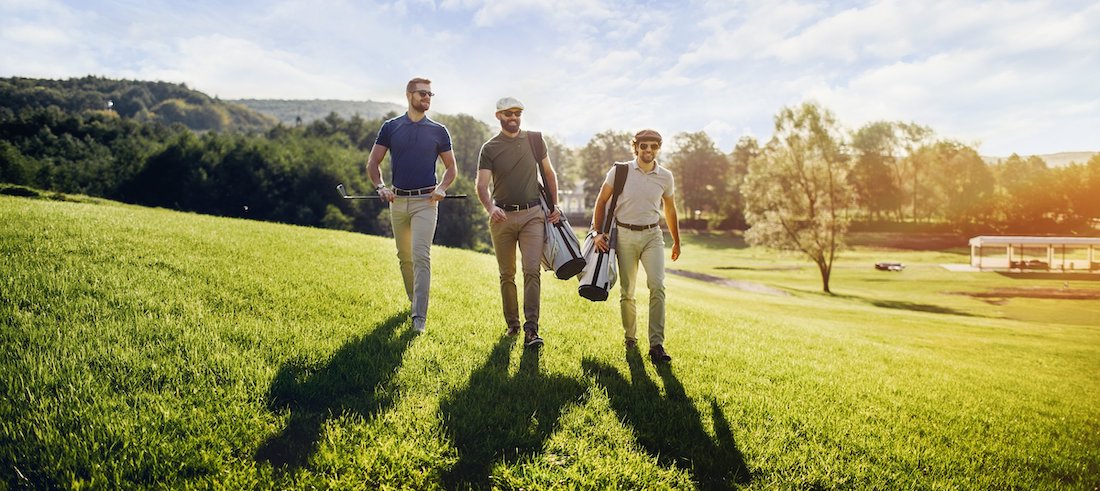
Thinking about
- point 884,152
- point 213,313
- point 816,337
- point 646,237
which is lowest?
point 816,337

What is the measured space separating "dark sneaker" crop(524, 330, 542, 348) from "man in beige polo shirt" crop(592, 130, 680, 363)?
1.21m

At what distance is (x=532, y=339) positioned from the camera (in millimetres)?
6484

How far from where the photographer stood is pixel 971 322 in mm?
22344

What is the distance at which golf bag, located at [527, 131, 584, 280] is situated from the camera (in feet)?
21.7

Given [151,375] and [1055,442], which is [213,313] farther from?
[1055,442]

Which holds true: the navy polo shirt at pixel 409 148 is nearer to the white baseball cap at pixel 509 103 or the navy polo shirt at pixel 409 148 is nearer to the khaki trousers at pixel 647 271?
the white baseball cap at pixel 509 103

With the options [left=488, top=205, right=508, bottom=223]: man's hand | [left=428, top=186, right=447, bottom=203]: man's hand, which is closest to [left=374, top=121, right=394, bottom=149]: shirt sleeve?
[left=428, top=186, right=447, bottom=203]: man's hand

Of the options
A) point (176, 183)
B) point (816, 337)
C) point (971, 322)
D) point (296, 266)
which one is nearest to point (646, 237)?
point (296, 266)

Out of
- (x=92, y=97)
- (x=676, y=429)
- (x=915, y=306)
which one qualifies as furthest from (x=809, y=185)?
(x=92, y=97)

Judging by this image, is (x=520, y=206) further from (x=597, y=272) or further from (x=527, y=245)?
(x=597, y=272)

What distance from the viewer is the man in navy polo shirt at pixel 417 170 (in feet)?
22.4

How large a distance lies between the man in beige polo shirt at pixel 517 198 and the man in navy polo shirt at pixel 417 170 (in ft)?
1.87

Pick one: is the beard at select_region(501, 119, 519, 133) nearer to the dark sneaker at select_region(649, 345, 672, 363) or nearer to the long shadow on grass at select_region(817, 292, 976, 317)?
the dark sneaker at select_region(649, 345, 672, 363)

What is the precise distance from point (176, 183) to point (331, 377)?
6720 centimetres
